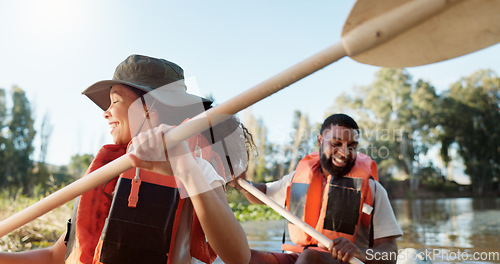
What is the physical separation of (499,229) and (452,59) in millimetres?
7423

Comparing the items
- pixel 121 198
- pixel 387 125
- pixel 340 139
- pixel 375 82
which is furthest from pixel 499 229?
pixel 375 82

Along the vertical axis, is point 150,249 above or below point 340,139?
below

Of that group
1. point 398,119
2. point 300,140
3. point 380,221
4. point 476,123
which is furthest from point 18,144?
point 476,123

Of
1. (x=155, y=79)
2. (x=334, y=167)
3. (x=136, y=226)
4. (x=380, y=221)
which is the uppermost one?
(x=155, y=79)

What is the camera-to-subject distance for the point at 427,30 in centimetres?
128

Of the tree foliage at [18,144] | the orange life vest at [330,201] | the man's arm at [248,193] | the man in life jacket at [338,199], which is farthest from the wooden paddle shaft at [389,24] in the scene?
the tree foliage at [18,144]

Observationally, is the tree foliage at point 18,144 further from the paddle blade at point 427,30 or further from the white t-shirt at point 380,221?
the paddle blade at point 427,30

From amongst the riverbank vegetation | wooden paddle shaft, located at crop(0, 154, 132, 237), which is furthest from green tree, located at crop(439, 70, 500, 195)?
wooden paddle shaft, located at crop(0, 154, 132, 237)

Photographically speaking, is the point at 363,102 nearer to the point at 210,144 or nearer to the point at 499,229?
the point at 499,229

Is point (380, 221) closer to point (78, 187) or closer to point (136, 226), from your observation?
point (136, 226)

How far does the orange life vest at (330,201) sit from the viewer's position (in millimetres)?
3035

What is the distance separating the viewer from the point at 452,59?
4.60ft

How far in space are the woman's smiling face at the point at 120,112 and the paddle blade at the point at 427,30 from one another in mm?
929

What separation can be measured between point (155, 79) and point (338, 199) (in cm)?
193
